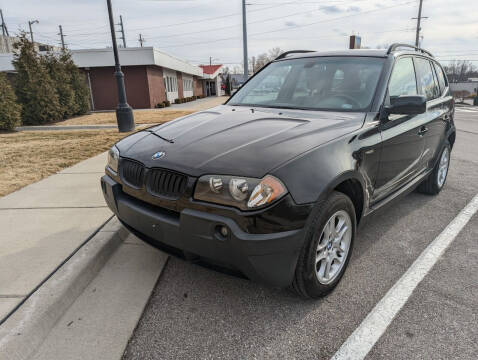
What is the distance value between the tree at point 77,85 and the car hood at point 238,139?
16692mm

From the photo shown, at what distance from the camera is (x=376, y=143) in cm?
283

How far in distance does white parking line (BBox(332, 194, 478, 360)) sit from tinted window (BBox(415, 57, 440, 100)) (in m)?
1.53

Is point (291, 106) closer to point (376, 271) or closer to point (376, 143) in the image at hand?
point (376, 143)

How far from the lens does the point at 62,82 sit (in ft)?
53.9

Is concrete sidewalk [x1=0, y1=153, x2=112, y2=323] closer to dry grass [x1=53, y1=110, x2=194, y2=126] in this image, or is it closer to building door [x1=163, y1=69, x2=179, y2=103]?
dry grass [x1=53, y1=110, x2=194, y2=126]

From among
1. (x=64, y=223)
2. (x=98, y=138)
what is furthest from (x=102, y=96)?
(x=64, y=223)

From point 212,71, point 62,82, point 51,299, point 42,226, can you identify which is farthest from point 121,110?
point 212,71

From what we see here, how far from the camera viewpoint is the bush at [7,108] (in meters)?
11.7

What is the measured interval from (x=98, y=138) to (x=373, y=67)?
27.1 feet

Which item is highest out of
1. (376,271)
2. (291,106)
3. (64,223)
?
(291,106)

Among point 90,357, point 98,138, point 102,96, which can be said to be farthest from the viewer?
point 102,96

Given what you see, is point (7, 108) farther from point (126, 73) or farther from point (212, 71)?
point (212, 71)

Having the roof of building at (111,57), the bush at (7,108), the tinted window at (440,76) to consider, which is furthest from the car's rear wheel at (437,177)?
the roof of building at (111,57)

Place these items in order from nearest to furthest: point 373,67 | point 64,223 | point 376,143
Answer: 1. point 376,143
2. point 373,67
3. point 64,223
